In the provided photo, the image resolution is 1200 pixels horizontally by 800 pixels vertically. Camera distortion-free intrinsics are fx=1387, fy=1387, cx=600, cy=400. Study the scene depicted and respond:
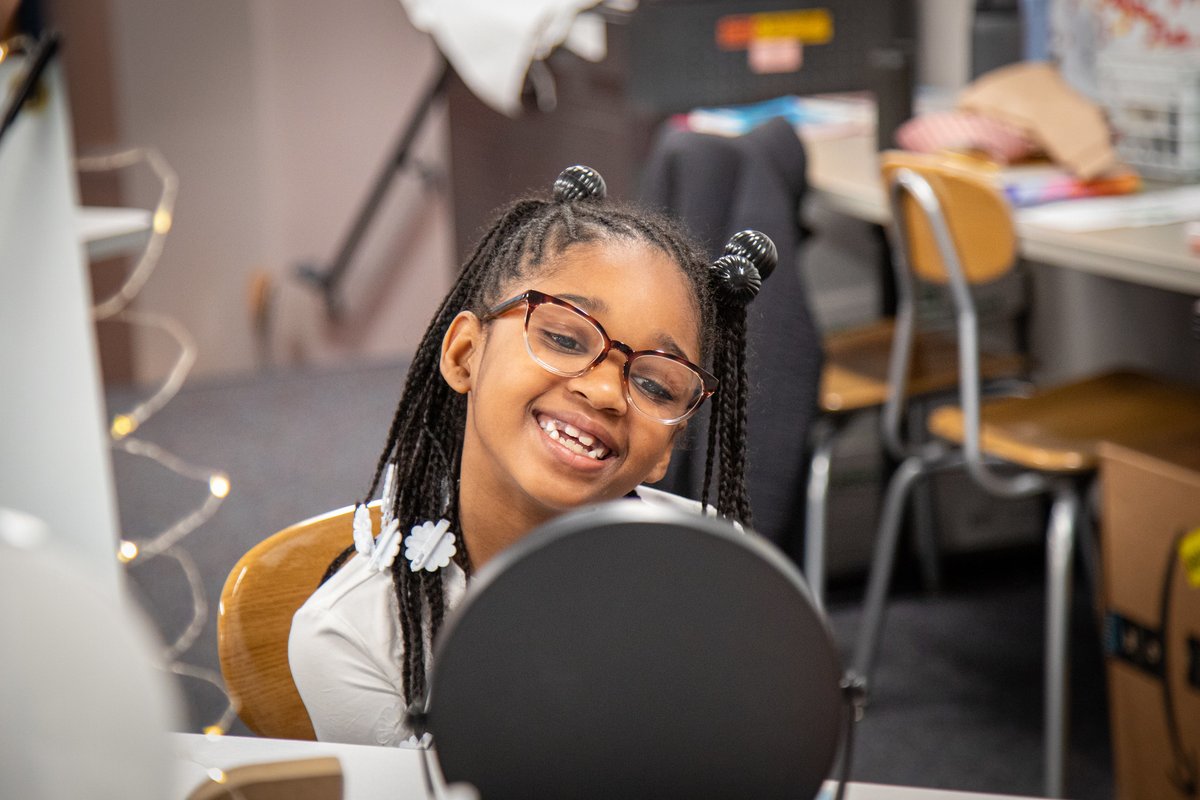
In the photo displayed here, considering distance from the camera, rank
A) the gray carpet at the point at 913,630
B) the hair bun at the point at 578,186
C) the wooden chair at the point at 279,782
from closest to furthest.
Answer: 1. the wooden chair at the point at 279,782
2. the hair bun at the point at 578,186
3. the gray carpet at the point at 913,630

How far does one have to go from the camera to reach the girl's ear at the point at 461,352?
0.88 m

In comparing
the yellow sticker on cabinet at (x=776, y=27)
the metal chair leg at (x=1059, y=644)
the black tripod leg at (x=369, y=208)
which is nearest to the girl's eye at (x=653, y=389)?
the metal chair leg at (x=1059, y=644)

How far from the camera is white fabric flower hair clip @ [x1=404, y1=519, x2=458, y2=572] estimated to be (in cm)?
82

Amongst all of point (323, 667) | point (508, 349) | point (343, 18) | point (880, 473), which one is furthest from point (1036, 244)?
point (343, 18)

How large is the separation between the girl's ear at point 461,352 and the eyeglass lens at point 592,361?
0.08 meters

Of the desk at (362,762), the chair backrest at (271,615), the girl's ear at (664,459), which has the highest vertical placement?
the girl's ear at (664,459)

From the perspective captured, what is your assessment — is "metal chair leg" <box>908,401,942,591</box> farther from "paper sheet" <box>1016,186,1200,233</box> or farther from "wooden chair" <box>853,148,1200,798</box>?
"paper sheet" <box>1016,186,1200,233</box>

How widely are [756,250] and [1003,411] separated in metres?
1.12

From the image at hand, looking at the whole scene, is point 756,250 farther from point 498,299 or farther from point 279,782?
point 279,782

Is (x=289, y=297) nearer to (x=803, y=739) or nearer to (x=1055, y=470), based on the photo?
(x=1055, y=470)

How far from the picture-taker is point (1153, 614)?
158cm

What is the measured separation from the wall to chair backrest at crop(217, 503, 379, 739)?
8.93 feet

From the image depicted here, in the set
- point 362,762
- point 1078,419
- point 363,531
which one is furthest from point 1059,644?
point 362,762

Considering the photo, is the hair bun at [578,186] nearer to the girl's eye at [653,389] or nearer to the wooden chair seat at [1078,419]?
the girl's eye at [653,389]
